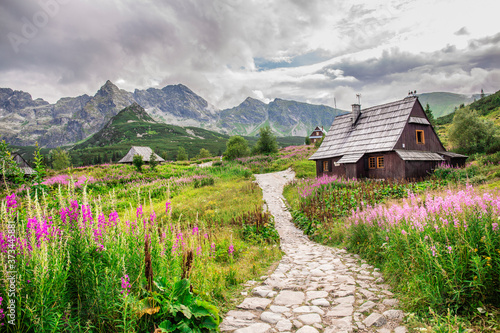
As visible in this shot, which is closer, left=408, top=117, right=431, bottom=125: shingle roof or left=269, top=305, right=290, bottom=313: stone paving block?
left=269, top=305, right=290, bottom=313: stone paving block

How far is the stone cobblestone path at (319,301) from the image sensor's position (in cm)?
377

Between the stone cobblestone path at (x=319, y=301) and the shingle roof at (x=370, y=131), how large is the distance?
1840 centimetres

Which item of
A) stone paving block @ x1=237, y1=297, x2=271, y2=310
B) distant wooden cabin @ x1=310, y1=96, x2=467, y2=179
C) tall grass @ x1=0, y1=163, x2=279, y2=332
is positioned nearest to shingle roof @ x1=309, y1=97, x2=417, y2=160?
distant wooden cabin @ x1=310, y1=96, x2=467, y2=179

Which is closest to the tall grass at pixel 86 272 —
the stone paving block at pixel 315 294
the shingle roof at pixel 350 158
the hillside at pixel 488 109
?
the stone paving block at pixel 315 294

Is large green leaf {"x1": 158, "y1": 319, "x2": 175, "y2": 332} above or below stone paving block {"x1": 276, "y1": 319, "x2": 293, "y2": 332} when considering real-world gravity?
above

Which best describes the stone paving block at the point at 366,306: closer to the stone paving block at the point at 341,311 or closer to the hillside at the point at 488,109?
the stone paving block at the point at 341,311

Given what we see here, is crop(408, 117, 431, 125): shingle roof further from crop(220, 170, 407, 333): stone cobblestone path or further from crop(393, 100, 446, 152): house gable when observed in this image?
crop(220, 170, 407, 333): stone cobblestone path

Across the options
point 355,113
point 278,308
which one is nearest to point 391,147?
point 355,113

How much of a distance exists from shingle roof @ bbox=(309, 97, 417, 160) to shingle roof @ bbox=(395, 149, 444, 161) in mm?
1010

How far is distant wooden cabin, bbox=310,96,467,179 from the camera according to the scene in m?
21.8

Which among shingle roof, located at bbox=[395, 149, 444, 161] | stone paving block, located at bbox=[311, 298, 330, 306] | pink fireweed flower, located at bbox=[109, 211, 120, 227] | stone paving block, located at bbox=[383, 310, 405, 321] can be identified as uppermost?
shingle roof, located at bbox=[395, 149, 444, 161]

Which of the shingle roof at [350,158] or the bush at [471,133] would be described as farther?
the bush at [471,133]

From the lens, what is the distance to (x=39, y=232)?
10.6 feet

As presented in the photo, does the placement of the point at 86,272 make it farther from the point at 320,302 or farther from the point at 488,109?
the point at 488,109
